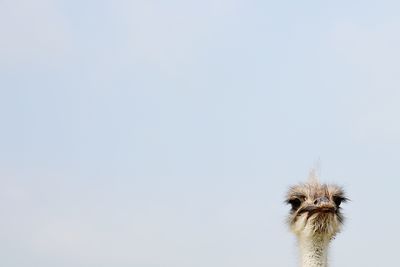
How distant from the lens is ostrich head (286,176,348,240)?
11.6 m

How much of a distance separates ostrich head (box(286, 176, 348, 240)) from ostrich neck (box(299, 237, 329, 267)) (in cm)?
5

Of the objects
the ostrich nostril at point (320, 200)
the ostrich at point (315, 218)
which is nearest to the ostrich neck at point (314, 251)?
A: the ostrich at point (315, 218)

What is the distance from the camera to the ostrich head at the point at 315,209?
1162 centimetres

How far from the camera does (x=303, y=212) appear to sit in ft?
38.7

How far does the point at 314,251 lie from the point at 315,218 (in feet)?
1.04

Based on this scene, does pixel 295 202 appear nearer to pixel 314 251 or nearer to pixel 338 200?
pixel 338 200

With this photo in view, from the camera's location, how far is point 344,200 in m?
12.0

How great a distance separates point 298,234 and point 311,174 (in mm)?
710

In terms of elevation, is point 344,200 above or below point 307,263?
above

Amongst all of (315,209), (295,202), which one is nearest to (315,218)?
(315,209)

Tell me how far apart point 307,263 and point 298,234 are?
0.34m

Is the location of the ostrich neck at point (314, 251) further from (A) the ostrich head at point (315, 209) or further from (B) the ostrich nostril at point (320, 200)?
(B) the ostrich nostril at point (320, 200)

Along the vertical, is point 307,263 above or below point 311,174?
below

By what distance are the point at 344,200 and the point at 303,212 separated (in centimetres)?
48
